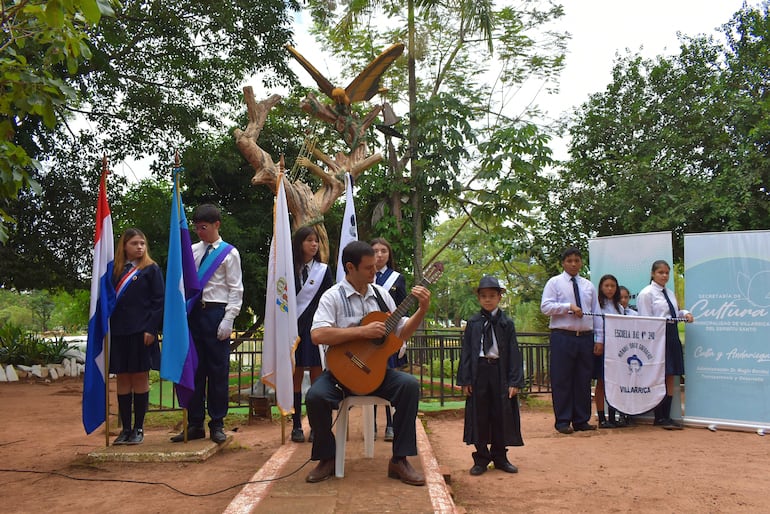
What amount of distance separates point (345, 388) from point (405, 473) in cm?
66

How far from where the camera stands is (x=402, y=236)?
1328cm

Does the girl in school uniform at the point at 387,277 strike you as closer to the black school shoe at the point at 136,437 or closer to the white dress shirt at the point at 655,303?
the black school shoe at the point at 136,437

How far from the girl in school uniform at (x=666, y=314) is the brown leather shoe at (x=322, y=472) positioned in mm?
4783

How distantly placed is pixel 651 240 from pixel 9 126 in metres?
6.88

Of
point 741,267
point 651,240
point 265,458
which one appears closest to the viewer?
point 265,458

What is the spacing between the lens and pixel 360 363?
154 inches

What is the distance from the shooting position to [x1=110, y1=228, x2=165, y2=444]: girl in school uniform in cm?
528

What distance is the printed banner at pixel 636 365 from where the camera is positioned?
7.02 meters

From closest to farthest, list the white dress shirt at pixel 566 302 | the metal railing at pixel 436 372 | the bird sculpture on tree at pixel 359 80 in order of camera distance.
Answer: the white dress shirt at pixel 566 302
the metal railing at pixel 436 372
the bird sculpture on tree at pixel 359 80

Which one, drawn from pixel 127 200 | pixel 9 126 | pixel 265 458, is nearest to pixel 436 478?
pixel 265 458

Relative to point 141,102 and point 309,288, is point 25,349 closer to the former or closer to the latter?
point 141,102

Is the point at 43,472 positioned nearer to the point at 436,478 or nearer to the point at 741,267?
the point at 436,478

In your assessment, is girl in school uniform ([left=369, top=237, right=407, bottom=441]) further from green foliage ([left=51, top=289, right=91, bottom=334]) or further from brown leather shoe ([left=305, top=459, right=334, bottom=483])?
green foliage ([left=51, top=289, right=91, bottom=334])

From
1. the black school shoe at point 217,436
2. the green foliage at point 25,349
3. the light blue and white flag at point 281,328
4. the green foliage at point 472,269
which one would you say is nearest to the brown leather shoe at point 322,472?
the light blue and white flag at point 281,328
